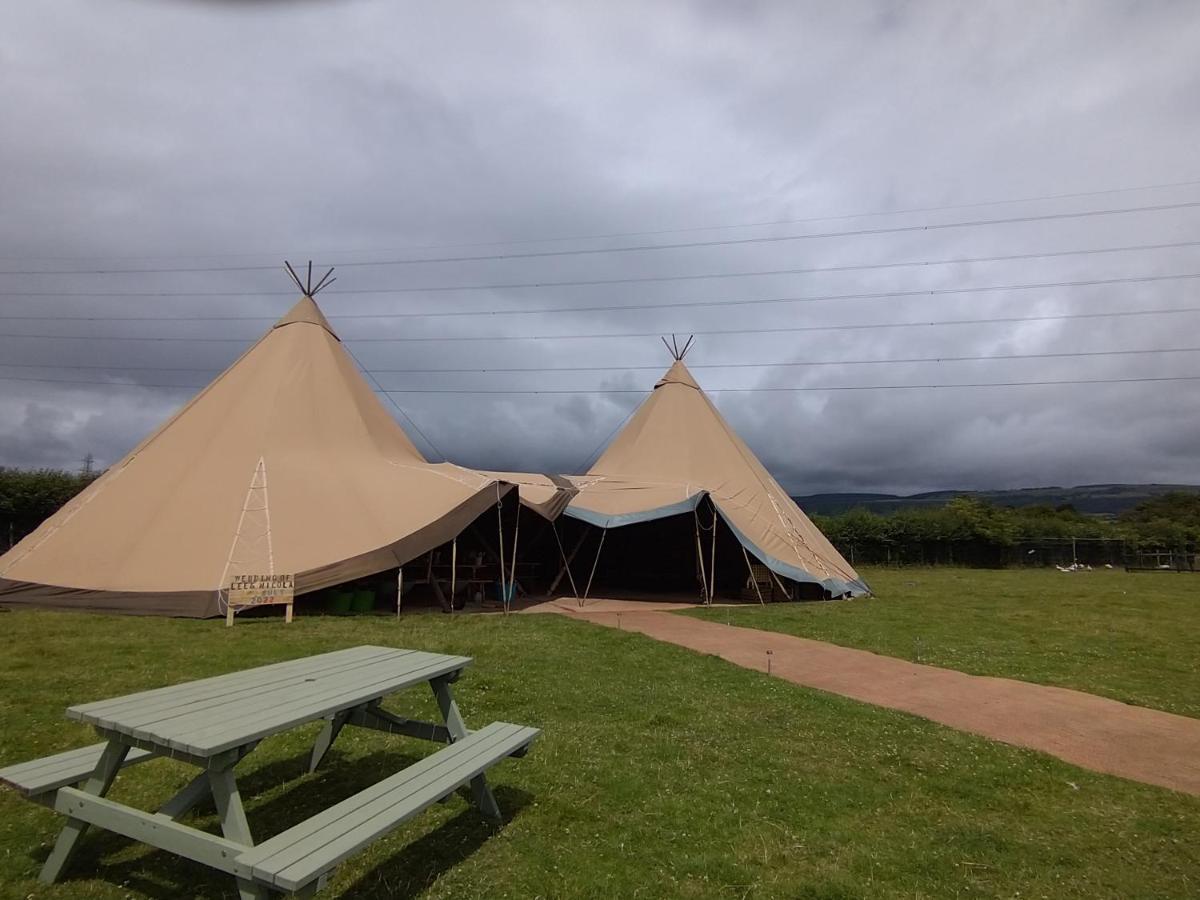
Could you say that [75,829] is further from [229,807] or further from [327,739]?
[327,739]

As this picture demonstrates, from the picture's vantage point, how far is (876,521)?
30938 millimetres

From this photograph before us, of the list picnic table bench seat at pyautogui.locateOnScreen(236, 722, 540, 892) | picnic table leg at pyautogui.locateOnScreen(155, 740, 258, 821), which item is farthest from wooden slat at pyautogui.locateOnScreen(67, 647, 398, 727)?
picnic table bench seat at pyautogui.locateOnScreen(236, 722, 540, 892)

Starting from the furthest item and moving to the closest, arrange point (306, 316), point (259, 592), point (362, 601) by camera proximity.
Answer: point (306, 316), point (362, 601), point (259, 592)

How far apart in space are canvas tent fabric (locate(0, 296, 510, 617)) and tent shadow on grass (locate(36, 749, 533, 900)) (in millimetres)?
7374

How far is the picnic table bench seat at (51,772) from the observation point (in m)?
2.76

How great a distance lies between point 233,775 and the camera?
2672 mm

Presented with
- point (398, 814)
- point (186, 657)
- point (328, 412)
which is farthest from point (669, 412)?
point (398, 814)

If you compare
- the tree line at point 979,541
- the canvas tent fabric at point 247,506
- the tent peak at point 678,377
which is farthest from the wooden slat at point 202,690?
the tree line at point 979,541

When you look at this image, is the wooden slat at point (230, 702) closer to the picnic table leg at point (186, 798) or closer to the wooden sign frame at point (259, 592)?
the picnic table leg at point (186, 798)

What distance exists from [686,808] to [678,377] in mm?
17289

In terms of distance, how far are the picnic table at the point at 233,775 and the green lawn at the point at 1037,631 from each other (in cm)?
747

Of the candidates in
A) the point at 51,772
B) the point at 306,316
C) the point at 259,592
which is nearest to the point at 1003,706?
the point at 51,772

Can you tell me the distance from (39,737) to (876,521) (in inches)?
1236

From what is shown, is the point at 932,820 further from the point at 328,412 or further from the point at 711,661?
the point at 328,412
